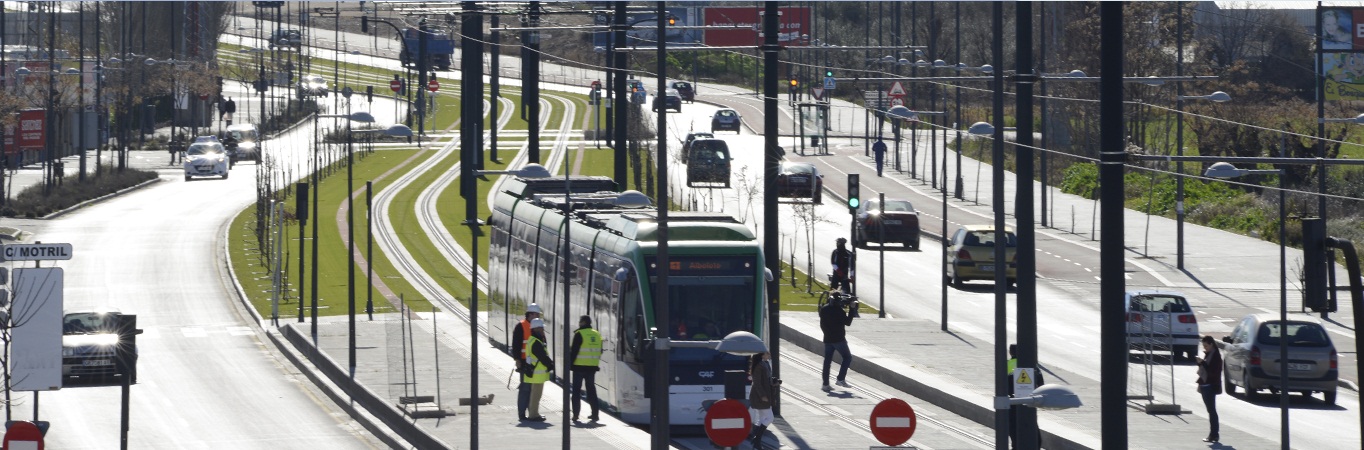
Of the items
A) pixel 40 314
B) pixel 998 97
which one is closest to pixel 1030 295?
pixel 998 97

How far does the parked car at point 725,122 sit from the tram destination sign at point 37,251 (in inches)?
2790

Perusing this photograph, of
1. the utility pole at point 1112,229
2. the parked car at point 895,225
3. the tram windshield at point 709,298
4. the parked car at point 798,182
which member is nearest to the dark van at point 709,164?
the parked car at point 798,182

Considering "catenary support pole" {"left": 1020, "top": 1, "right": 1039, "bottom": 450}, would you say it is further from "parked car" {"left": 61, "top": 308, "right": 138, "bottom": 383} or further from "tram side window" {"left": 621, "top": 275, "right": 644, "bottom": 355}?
"parked car" {"left": 61, "top": 308, "right": 138, "bottom": 383}

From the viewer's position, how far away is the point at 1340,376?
3216 centimetres

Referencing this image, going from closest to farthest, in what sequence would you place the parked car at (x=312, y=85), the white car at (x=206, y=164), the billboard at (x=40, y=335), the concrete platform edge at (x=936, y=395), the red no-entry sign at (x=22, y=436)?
the red no-entry sign at (x=22, y=436)
the billboard at (x=40, y=335)
the concrete platform edge at (x=936, y=395)
the white car at (x=206, y=164)
the parked car at (x=312, y=85)

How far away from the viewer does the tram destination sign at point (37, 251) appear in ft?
66.1

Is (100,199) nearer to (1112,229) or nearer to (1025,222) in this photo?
(1025,222)

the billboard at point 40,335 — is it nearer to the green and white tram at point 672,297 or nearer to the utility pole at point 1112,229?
the green and white tram at point 672,297

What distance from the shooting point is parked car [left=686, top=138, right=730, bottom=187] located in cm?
6638

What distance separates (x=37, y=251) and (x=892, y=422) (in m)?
10.0

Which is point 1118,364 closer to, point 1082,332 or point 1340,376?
point 1340,376

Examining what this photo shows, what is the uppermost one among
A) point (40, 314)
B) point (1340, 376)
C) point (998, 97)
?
point (998, 97)

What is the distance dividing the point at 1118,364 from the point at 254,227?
48.3 metres

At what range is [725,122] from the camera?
91938 millimetres
